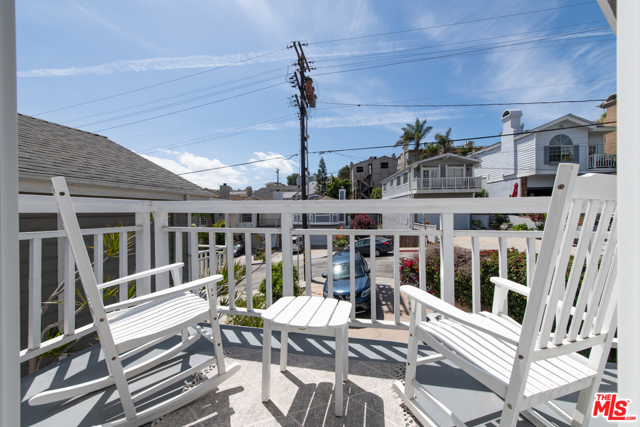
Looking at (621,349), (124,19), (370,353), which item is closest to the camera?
(621,349)

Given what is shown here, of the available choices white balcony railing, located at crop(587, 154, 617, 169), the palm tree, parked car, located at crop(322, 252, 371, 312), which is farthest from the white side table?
the palm tree

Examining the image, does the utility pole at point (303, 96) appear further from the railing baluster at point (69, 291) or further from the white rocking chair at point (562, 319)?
the white rocking chair at point (562, 319)

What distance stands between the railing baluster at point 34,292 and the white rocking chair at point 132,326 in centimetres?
45

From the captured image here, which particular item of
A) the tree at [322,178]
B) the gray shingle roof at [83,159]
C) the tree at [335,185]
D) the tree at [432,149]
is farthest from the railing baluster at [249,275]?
the tree at [322,178]

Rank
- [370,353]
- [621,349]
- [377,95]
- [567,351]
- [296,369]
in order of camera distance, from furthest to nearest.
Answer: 1. [377,95]
2. [370,353]
3. [296,369]
4. [567,351]
5. [621,349]

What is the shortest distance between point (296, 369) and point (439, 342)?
3.02ft

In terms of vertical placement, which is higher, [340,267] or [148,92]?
[148,92]

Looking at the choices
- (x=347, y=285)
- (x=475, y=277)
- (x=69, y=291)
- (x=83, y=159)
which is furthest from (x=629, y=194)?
(x=83, y=159)

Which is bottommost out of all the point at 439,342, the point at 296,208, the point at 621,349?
the point at 439,342

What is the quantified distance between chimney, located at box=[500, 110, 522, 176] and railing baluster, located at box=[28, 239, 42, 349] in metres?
17.4

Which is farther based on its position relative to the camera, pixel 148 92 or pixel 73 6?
pixel 148 92

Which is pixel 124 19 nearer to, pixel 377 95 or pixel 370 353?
pixel 370 353

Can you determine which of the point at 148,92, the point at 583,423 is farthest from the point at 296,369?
the point at 148,92

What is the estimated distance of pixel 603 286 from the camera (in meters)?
0.84
